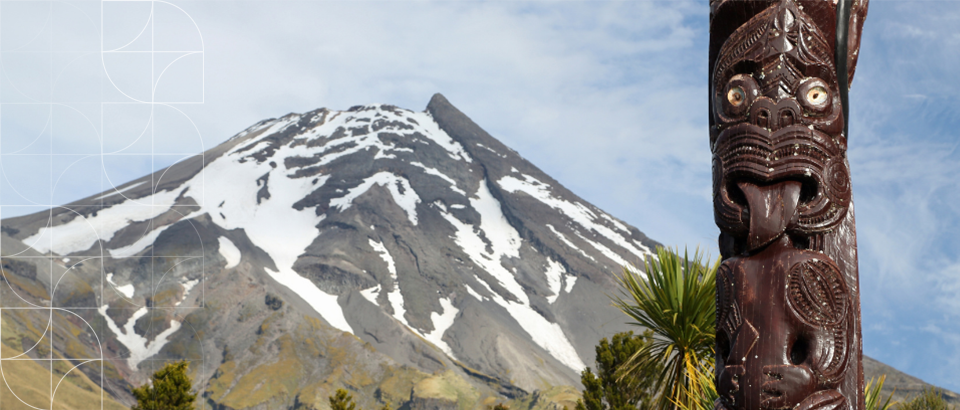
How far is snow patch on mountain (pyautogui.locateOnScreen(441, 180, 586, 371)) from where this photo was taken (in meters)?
137

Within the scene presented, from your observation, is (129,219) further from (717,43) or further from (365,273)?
(717,43)

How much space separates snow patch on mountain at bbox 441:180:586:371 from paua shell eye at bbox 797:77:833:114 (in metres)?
129

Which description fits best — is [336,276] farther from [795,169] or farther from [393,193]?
[795,169]

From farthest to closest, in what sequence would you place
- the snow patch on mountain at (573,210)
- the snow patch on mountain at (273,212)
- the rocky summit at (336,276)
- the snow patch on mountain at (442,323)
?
the snow patch on mountain at (573,210) → the snow patch on mountain at (273,212) → the snow patch on mountain at (442,323) → the rocky summit at (336,276)

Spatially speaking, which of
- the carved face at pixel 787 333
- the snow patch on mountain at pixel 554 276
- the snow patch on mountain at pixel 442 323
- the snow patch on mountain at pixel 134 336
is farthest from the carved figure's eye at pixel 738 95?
the snow patch on mountain at pixel 554 276

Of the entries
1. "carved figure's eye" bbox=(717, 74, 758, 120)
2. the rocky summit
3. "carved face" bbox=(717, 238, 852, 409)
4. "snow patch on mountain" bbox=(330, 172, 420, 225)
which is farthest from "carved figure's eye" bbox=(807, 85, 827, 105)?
"snow patch on mountain" bbox=(330, 172, 420, 225)

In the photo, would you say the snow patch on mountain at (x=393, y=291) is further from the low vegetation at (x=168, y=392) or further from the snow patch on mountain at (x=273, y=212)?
the low vegetation at (x=168, y=392)

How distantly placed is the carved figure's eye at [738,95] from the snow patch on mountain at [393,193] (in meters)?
154

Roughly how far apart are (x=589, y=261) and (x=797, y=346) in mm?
153936

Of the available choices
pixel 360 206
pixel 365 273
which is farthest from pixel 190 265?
pixel 360 206

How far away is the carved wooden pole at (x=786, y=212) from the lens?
4730mm

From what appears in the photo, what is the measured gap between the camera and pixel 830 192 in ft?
16.0

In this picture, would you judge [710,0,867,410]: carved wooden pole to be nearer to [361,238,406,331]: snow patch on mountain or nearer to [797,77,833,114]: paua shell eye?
[797,77,833,114]: paua shell eye

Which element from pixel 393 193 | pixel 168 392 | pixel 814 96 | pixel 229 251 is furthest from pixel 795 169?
pixel 393 193
